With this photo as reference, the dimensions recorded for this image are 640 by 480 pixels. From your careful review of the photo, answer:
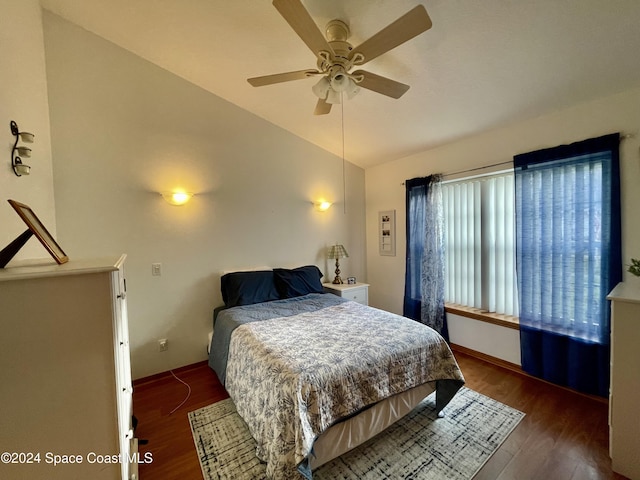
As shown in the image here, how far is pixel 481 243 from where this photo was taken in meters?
2.93

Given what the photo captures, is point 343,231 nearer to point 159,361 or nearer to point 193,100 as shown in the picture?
point 193,100

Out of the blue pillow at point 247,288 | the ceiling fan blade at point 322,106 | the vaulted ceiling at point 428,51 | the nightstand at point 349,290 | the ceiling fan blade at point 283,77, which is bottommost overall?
the nightstand at point 349,290

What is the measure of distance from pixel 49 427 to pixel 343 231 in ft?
11.4

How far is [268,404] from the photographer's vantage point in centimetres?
147

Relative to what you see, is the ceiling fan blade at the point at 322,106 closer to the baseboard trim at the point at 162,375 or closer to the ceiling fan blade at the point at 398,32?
the ceiling fan blade at the point at 398,32

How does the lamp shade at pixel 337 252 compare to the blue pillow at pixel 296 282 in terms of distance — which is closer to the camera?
the blue pillow at pixel 296 282

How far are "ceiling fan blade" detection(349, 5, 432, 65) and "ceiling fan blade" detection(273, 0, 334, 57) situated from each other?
0.20 meters

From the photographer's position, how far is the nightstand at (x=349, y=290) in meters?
3.46

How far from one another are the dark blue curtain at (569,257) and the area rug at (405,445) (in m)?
0.73

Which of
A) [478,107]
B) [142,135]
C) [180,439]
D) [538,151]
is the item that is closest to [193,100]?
[142,135]

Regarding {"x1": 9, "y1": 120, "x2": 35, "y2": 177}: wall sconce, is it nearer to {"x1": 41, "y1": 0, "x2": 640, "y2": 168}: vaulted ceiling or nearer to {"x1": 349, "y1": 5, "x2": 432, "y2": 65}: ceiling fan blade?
{"x1": 41, "y1": 0, "x2": 640, "y2": 168}: vaulted ceiling

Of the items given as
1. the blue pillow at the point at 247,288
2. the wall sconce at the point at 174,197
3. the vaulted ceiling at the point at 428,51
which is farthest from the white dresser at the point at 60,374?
the vaulted ceiling at the point at 428,51

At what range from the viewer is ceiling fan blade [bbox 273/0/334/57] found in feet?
3.94

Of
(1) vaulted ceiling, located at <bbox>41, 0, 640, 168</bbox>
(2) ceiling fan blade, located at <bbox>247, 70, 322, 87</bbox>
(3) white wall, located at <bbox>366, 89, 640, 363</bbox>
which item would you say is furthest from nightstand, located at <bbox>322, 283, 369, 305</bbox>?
(2) ceiling fan blade, located at <bbox>247, 70, 322, 87</bbox>
